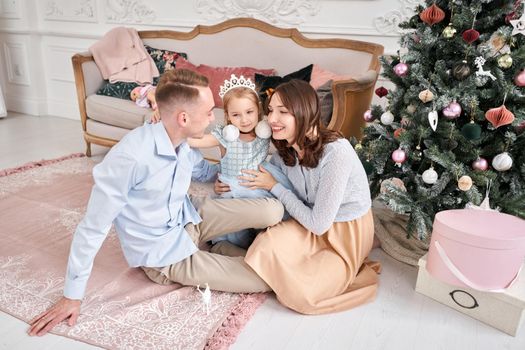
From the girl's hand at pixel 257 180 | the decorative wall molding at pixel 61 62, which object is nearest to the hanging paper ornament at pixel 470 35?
the girl's hand at pixel 257 180

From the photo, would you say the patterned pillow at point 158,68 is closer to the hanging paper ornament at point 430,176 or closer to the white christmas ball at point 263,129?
the white christmas ball at point 263,129

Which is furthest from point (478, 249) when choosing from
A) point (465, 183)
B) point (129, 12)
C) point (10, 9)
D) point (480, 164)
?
point (10, 9)

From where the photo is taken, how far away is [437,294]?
1.72 metres

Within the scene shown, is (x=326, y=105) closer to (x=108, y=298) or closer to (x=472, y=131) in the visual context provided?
(x=472, y=131)

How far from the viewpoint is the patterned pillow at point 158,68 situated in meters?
3.43

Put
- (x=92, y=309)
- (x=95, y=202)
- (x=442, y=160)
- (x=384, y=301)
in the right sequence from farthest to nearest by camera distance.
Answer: (x=442, y=160), (x=384, y=301), (x=92, y=309), (x=95, y=202)

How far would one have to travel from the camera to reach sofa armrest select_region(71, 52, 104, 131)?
11.0 feet

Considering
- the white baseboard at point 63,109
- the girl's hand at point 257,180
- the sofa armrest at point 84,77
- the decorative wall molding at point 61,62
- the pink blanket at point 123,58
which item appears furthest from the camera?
the white baseboard at point 63,109

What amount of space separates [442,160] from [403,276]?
54cm

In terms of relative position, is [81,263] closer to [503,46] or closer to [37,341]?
[37,341]

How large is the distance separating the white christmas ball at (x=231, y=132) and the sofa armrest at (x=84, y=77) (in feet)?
6.67

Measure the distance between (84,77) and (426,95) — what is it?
2679 millimetres

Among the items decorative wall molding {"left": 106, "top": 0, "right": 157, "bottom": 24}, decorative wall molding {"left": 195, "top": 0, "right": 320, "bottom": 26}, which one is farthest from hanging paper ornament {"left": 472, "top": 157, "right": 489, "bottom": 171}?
decorative wall molding {"left": 106, "top": 0, "right": 157, "bottom": 24}

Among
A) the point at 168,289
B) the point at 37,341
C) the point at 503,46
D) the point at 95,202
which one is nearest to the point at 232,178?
the point at 168,289
